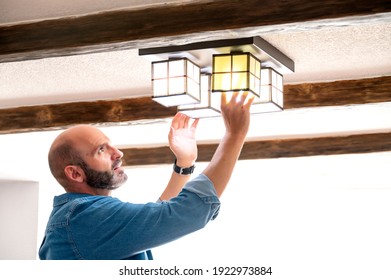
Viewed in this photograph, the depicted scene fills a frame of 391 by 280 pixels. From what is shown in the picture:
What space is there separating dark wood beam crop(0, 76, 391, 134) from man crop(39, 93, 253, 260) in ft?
12.0

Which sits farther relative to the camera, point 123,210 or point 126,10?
point 126,10

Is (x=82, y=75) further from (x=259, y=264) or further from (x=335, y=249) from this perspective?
(x=335, y=249)

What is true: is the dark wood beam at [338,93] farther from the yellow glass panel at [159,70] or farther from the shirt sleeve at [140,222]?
the shirt sleeve at [140,222]

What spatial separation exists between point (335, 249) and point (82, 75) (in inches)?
164

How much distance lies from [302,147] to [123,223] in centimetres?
543

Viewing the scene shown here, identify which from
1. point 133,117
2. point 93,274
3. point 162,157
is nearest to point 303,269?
point 93,274

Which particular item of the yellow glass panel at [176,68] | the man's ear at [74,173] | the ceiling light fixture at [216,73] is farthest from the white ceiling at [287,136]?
the man's ear at [74,173]

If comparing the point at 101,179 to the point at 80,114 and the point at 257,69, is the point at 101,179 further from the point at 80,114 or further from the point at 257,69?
the point at 80,114

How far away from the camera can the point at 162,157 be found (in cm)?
753

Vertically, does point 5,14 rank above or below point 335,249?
above

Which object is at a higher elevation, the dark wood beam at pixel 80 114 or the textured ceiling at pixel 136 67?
Result: the textured ceiling at pixel 136 67

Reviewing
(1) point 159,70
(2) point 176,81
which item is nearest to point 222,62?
(2) point 176,81

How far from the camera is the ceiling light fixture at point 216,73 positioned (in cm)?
423

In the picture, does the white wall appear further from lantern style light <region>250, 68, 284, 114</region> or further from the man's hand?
the man's hand
